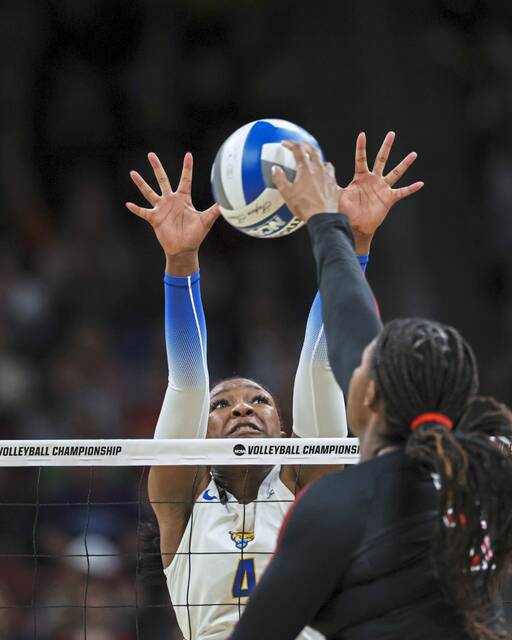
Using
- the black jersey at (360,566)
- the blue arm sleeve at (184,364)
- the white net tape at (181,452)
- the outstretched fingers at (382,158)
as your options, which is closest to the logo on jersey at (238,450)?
the white net tape at (181,452)

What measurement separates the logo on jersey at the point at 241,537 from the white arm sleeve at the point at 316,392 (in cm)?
44

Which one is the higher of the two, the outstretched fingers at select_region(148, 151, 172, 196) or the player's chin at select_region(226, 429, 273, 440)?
the outstretched fingers at select_region(148, 151, 172, 196)

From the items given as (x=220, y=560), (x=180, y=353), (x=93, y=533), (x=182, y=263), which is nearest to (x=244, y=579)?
(x=220, y=560)

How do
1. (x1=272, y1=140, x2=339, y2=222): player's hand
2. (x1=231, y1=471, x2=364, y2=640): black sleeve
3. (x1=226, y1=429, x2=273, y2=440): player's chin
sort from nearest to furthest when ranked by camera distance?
(x1=231, y1=471, x2=364, y2=640): black sleeve
(x1=272, y1=140, x2=339, y2=222): player's hand
(x1=226, y1=429, x2=273, y2=440): player's chin

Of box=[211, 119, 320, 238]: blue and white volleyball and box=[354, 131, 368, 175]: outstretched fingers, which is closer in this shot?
box=[211, 119, 320, 238]: blue and white volleyball

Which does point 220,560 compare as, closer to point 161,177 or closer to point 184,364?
point 184,364

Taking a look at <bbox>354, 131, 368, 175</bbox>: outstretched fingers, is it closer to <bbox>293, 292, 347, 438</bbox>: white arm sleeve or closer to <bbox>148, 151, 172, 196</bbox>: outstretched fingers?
<bbox>293, 292, 347, 438</bbox>: white arm sleeve

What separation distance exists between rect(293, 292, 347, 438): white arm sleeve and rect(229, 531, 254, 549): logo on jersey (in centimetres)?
44

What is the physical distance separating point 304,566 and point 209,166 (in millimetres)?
7245

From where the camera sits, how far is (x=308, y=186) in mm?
2795

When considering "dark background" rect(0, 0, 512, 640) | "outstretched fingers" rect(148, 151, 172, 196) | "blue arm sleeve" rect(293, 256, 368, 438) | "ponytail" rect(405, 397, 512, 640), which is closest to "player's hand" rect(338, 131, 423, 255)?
"blue arm sleeve" rect(293, 256, 368, 438)

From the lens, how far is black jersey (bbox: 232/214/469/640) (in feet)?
7.08

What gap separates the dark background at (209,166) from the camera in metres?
8.24

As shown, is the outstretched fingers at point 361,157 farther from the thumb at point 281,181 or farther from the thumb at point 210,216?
the thumb at point 281,181
